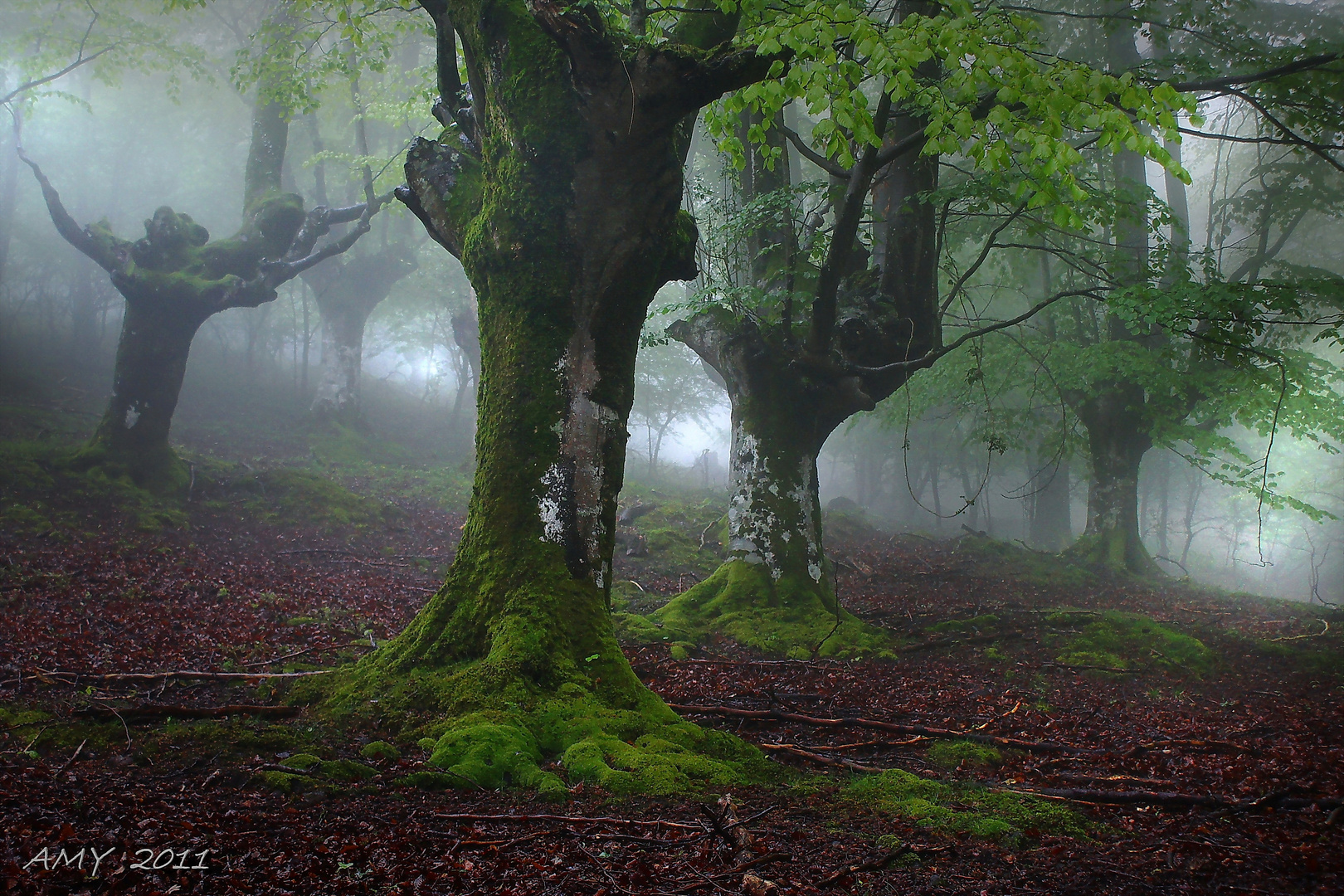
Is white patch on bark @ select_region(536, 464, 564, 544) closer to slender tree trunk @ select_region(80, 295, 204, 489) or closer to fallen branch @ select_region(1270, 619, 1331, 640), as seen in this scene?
fallen branch @ select_region(1270, 619, 1331, 640)

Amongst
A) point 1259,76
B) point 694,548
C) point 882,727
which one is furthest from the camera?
point 694,548

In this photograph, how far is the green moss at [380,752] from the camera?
3.81 meters

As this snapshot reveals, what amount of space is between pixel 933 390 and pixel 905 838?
1375cm

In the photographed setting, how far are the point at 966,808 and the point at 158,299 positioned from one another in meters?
14.8

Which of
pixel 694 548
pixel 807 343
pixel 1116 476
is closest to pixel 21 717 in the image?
pixel 807 343

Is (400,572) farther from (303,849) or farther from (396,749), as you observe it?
(303,849)

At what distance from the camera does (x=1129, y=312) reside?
7.91 m

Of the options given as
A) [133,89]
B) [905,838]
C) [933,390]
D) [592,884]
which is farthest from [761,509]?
[133,89]

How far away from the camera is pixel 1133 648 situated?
8008 millimetres

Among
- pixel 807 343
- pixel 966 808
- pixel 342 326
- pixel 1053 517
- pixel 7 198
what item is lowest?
pixel 966 808

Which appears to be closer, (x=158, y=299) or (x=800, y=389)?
(x=800, y=389)

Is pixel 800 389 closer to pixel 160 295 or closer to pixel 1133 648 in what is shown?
pixel 1133 648

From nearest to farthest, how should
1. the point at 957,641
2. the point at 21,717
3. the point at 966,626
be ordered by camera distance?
the point at 21,717, the point at 957,641, the point at 966,626

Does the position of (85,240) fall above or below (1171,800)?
above
